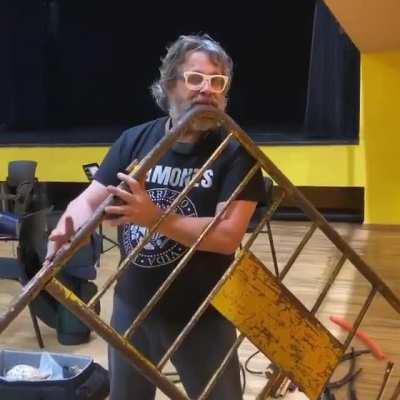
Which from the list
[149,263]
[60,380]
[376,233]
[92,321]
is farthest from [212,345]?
[376,233]

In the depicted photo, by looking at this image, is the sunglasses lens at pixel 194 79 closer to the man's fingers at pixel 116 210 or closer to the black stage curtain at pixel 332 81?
the man's fingers at pixel 116 210

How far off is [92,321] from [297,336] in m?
0.38

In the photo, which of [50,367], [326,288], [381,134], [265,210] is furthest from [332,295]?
[326,288]

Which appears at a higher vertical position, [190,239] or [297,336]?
[190,239]

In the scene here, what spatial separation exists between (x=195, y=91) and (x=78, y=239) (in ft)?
1.52

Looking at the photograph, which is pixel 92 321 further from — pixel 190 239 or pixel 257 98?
pixel 257 98

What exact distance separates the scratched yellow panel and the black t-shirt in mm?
277

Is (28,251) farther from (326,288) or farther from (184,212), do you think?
(326,288)

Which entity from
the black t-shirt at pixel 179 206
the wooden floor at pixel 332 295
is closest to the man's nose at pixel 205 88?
the black t-shirt at pixel 179 206

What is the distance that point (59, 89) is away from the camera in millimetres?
7406

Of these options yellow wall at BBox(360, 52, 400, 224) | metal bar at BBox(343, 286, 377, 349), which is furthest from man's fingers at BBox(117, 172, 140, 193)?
yellow wall at BBox(360, 52, 400, 224)

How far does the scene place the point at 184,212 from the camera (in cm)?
129

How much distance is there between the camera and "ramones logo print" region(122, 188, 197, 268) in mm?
1286

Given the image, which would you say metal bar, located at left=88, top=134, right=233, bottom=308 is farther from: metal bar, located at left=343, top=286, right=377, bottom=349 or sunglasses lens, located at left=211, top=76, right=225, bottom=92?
metal bar, located at left=343, top=286, right=377, bottom=349
